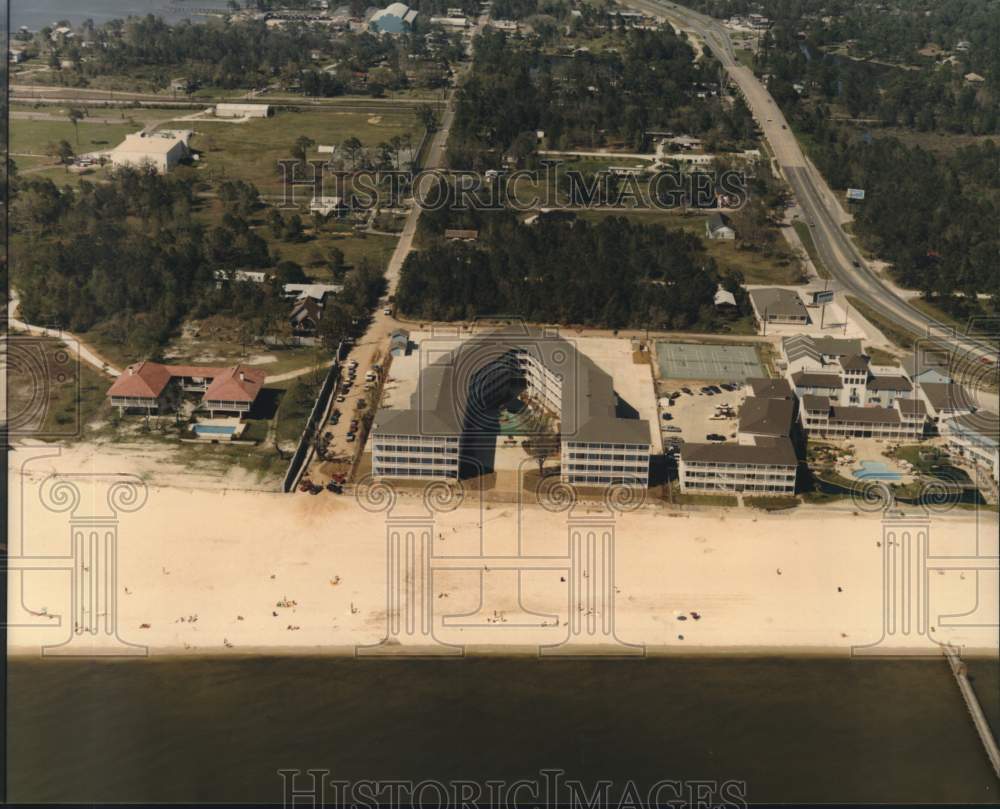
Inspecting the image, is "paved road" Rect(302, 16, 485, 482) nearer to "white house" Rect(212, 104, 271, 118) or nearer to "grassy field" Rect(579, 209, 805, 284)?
"grassy field" Rect(579, 209, 805, 284)

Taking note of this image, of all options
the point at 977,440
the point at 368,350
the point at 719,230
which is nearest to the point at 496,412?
the point at 368,350

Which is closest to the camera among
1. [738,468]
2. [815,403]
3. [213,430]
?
[738,468]

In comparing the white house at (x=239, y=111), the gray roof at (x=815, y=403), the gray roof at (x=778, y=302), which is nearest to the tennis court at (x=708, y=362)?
the gray roof at (x=778, y=302)

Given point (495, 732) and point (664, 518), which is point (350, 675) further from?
point (664, 518)

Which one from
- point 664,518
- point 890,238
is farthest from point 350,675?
point 890,238

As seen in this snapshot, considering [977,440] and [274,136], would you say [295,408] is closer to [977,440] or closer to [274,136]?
[977,440]

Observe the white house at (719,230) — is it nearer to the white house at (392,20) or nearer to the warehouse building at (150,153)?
the warehouse building at (150,153)
